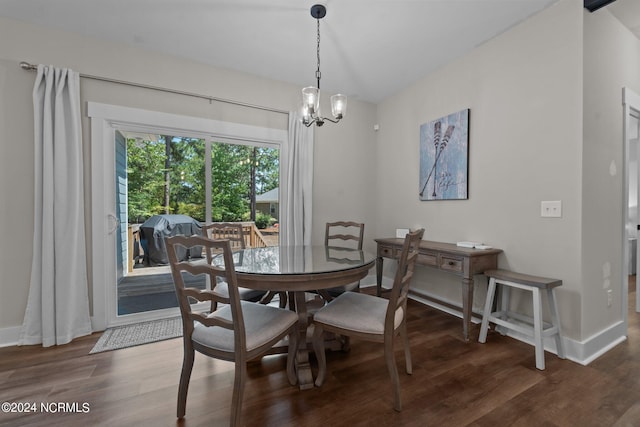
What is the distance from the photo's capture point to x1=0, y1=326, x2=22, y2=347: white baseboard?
2.25m

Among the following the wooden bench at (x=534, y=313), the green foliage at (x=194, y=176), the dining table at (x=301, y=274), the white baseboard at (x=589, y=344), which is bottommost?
the white baseboard at (x=589, y=344)

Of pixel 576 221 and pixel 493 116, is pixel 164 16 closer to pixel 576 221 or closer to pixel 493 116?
pixel 493 116

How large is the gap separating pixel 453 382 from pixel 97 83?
3.79m

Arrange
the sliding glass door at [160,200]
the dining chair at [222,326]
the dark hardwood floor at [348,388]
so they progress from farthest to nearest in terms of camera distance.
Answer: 1. the sliding glass door at [160,200]
2. the dark hardwood floor at [348,388]
3. the dining chair at [222,326]

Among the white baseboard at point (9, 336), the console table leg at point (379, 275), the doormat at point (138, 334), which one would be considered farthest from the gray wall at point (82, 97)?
the console table leg at point (379, 275)

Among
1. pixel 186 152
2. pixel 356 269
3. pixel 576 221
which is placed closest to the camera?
pixel 356 269

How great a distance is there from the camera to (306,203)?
343 cm

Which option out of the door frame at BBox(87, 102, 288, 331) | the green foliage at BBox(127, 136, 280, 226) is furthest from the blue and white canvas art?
the door frame at BBox(87, 102, 288, 331)

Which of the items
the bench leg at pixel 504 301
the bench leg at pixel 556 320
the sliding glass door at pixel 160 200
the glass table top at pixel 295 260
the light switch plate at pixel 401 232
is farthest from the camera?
the light switch plate at pixel 401 232

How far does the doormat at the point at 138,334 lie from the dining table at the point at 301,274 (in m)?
1.07

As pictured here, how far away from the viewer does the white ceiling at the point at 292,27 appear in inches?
84.0

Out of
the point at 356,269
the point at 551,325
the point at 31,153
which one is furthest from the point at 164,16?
the point at 551,325

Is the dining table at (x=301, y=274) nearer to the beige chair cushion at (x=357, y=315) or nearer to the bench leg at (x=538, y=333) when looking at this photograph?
the beige chair cushion at (x=357, y=315)

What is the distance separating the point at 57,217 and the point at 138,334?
121cm
